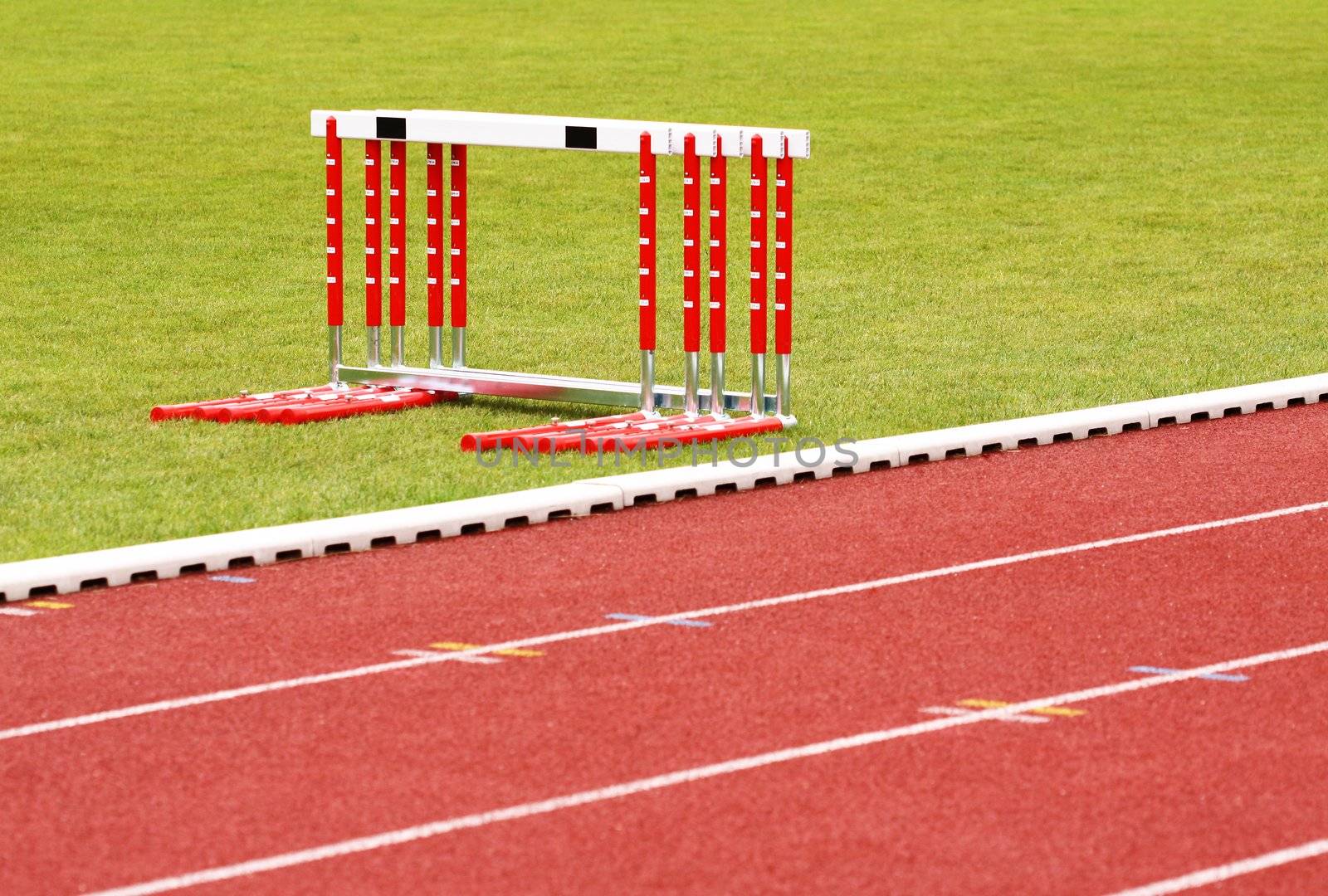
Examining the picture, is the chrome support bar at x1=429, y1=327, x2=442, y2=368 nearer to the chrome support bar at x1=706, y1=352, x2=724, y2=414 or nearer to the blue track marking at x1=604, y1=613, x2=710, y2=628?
the chrome support bar at x1=706, y1=352, x2=724, y2=414

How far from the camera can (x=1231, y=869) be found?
6160 millimetres

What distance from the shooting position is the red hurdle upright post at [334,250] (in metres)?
12.8

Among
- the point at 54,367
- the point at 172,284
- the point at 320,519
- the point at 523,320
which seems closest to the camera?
the point at 320,519

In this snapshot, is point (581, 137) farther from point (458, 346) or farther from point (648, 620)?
point (648, 620)

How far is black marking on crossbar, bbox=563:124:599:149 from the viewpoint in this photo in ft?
39.0

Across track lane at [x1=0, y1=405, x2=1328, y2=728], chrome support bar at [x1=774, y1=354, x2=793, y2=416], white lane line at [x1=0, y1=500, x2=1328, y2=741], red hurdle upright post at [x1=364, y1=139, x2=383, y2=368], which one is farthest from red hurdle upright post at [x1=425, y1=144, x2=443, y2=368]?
white lane line at [x1=0, y1=500, x2=1328, y2=741]

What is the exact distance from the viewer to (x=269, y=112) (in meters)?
28.2

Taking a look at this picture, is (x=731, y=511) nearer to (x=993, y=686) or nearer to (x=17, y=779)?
(x=993, y=686)

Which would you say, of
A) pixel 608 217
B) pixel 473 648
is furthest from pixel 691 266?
pixel 608 217

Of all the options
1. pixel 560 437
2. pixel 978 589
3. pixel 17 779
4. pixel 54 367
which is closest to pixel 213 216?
pixel 54 367

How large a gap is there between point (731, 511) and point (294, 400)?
3.29 meters

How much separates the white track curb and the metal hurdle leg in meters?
1.16

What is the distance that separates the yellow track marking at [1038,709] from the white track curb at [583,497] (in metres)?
3.03

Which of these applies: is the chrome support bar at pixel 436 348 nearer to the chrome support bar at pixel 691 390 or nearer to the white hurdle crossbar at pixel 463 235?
the white hurdle crossbar at pixel 463 235
